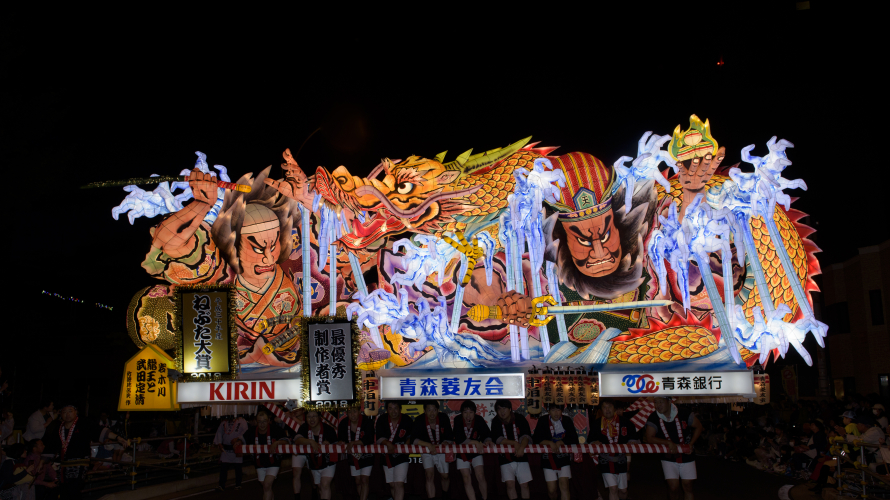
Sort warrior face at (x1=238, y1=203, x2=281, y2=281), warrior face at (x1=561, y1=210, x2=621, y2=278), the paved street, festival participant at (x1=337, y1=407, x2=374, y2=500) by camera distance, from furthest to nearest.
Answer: warrior face at (x1=238, y1=203, x2=281, y2=281) < warrior face at (x1=561, y1=210, x2=621, y2=278) < festival participant at (x1=337, y1=407, x2=374, y2=500) < the paved street

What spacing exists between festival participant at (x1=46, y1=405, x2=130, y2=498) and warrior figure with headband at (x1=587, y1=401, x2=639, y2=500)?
768 centimetres

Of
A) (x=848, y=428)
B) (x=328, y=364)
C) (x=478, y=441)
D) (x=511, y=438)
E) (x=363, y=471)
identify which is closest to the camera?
(x=478, y=441)

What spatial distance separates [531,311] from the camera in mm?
19469

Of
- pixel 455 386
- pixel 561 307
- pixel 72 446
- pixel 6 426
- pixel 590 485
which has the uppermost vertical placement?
pixel 561 307

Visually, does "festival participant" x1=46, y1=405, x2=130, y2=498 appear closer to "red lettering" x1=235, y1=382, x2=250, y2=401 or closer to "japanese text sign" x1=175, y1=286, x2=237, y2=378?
"red lettering" x1=235, y1=382, x2=250, y2=401

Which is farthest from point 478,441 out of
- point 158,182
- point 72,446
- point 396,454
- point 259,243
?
point 158,182

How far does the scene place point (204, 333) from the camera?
50.8 feet

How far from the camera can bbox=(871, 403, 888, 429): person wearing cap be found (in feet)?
41.9

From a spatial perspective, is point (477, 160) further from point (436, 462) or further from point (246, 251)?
point (436, 462)

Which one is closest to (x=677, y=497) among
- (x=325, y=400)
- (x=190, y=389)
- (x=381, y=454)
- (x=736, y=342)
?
(x=381, y=454)

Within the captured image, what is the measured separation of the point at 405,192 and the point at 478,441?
10.7 meters

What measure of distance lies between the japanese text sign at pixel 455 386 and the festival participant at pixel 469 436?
127 inches

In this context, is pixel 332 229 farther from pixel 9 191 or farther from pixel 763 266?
pixel 763 266

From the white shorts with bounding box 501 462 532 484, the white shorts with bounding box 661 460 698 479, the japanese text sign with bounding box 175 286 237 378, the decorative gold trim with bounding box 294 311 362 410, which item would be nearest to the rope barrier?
the white shorts with bounding box 661 460 698 479
